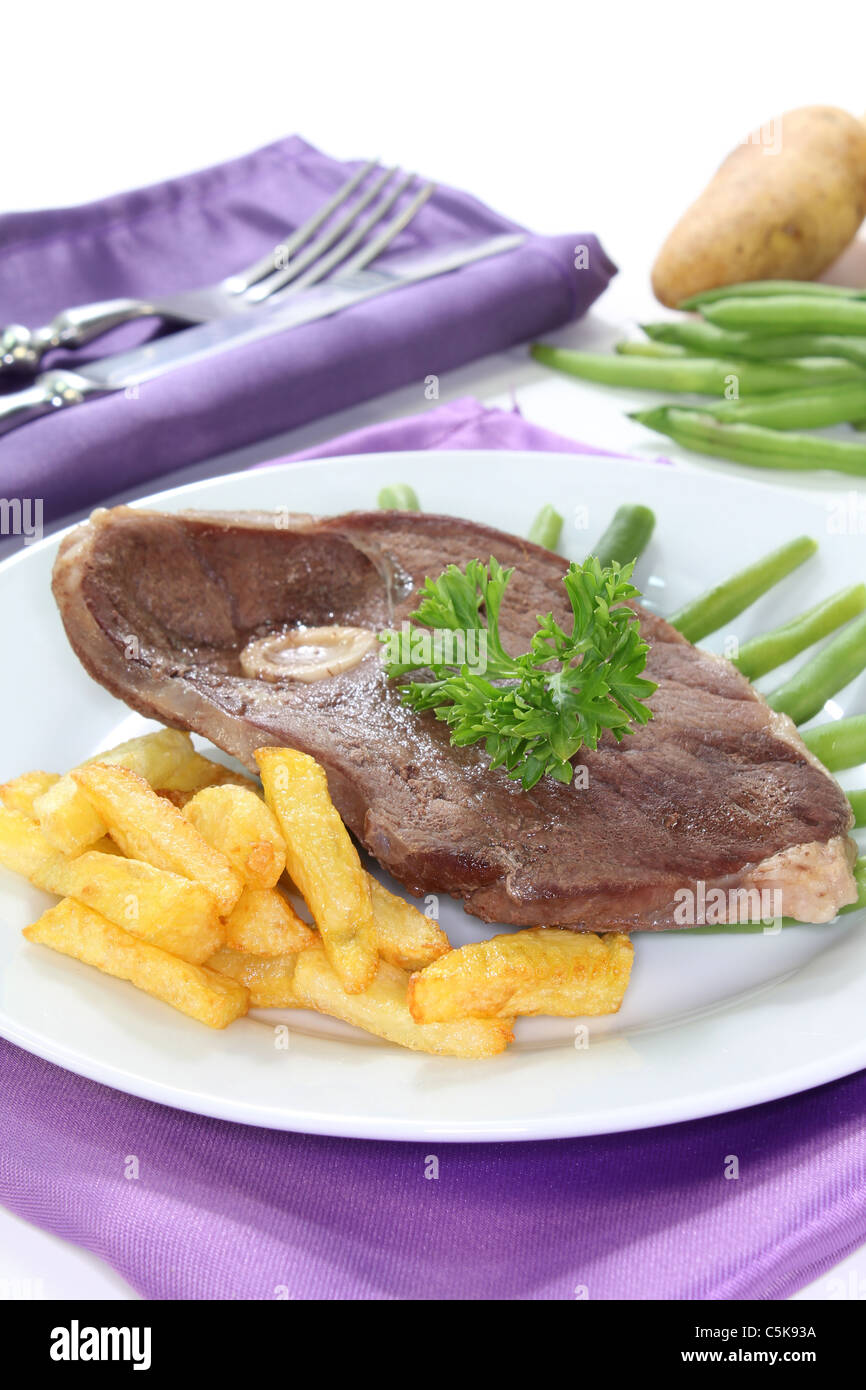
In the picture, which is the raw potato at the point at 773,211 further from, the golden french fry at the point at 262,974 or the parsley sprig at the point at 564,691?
the golden french fry at the point at 262,974

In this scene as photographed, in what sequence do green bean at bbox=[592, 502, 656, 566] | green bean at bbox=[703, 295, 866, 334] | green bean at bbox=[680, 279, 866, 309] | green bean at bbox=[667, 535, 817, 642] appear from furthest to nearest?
green bean at bbox=[680, 279, 866, 309], green bean at bbox=[703, 295, 866, 334], green bean at bbox=[592, 502, 656, 566], green bean at bbox=[667, 535, 817, 642]

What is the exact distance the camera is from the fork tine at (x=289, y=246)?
551cm

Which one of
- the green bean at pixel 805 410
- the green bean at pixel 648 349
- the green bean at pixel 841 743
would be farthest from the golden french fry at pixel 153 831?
the green bean at pixel 648 349

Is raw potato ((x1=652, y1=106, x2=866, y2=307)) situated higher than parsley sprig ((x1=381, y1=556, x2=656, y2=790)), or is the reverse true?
raw potato ((x1=652, y1=106, x2=866, y2=307))

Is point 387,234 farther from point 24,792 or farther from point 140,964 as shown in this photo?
point 140,964

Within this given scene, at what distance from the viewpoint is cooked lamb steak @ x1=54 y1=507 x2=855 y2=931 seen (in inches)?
107

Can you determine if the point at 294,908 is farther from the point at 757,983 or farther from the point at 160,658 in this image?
the point at 757,983

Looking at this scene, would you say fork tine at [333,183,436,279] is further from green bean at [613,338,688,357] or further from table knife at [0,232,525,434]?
green bean at [613,338,688,357]

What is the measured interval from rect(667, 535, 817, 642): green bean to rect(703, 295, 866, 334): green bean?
156 centimetres

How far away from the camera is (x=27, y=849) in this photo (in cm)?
270

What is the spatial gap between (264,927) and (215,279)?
13.4ft

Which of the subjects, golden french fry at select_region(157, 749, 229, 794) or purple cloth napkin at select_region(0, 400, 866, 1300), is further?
golden french fry at select_region(157, 749, 229, 794)

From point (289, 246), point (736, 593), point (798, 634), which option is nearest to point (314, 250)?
point (289, 246)

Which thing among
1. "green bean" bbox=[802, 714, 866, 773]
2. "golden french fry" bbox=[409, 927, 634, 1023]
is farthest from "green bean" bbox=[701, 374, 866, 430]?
"golden french fry" bbox=[409, 927, 634, 1023]
